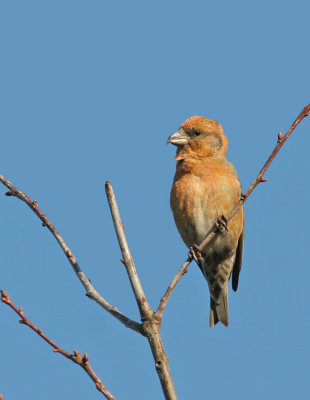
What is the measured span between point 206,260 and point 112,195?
11.1ft

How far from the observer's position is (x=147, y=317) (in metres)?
2.97

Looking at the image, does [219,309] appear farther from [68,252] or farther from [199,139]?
[68,252]

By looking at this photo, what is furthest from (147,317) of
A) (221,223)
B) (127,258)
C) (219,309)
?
(219,309)

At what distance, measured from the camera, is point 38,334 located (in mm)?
2736

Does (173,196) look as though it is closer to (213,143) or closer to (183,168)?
(183,168)

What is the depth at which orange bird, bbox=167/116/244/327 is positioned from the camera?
5.80 meters

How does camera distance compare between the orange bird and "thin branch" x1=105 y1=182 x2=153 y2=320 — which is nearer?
"thin branch" x1=105 y1=182 x2=153 y2=320

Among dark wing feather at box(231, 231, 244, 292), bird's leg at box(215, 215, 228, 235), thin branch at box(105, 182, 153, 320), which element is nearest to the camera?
thin branch at box(105, 182, 153, 320)

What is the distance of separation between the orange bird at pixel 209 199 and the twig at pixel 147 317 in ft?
7.71

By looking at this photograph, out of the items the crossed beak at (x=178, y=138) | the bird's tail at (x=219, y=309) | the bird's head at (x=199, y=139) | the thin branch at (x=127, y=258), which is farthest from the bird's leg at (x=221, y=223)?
the thin branch at (x=127, y=258)

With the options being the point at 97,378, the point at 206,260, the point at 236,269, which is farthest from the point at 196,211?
the point at 97,378

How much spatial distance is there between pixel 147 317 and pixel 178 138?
3564mm

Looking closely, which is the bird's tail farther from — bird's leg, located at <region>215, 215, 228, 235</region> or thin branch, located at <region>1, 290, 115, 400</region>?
thin branch, located at <region>1, 290, 115, 400</region>

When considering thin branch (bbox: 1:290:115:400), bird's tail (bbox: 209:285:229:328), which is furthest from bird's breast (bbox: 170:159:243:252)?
thin branch (bbox: 1:290:115:400)
